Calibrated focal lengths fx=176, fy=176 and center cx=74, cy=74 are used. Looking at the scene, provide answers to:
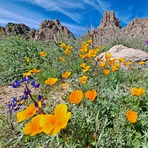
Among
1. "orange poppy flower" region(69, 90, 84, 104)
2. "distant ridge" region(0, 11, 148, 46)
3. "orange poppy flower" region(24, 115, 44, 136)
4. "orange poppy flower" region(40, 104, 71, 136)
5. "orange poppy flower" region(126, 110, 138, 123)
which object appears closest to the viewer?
"orange poppy flower" region(40, 104, 71, 136)

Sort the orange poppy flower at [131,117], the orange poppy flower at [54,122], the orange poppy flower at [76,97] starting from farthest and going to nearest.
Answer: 1. the orange poppy flower at [131,117]
2. the orange poppy flower at [76,97]
3. the orange poppy flower at [54,122]

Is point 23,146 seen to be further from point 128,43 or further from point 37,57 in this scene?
point 128,43

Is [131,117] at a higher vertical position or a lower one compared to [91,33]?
lower

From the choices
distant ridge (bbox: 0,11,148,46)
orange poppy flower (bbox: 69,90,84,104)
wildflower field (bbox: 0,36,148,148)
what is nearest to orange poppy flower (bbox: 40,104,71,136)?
wildflower field (bbox: 0,36,148,148)

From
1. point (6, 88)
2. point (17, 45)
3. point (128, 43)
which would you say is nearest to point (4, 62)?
point (17, 45)

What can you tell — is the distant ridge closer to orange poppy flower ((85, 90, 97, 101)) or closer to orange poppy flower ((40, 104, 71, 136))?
orange poppy flower ((85, 90, 97, 101))

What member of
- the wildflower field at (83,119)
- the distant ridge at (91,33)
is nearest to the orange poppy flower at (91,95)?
the wildflower field at (83,119)

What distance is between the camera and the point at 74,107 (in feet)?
5.50

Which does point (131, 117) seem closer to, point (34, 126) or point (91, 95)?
point (91, 95)

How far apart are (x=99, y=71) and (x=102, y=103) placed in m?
1.21

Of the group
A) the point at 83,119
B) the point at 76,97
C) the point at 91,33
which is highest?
the point at 91,33

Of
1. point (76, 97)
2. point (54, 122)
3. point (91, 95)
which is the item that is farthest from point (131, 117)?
point (54, 122)

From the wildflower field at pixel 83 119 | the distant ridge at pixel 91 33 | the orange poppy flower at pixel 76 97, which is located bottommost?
the wildflower field at pixel 83 119

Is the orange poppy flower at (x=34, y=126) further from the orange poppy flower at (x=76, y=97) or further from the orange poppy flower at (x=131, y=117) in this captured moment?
the orange poppy flower at (x=131, y=117)
